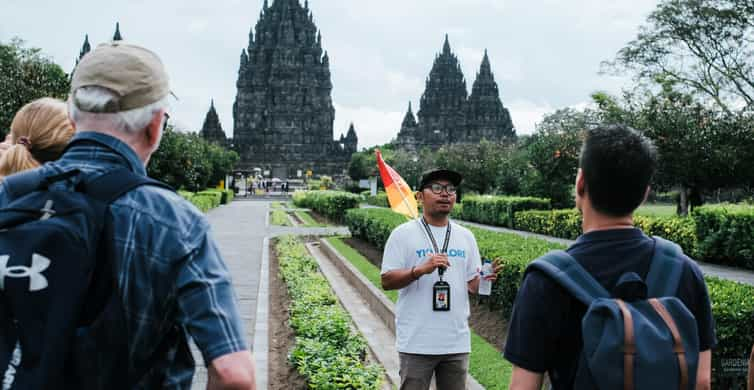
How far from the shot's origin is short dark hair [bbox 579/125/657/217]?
209cm

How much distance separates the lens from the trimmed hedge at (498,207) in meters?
29.4

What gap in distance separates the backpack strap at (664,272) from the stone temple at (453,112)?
9665 cm

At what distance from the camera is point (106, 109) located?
1.91m

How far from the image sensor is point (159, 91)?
1.95 meters

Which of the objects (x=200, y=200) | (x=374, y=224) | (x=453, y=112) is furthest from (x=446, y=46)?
(x=374, y=224)

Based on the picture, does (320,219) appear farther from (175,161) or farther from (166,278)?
(166,278)

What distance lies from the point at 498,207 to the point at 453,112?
234ft

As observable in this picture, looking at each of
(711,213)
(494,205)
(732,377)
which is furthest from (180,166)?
(732,377)

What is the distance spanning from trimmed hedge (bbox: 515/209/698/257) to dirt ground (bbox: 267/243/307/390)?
33.9 feet

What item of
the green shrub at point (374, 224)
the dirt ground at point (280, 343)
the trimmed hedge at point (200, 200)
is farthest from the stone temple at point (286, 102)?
the dirt ground at point (280, 343)

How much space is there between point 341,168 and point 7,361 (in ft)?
315

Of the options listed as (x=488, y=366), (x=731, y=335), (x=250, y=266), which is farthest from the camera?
(x=250, y=266)

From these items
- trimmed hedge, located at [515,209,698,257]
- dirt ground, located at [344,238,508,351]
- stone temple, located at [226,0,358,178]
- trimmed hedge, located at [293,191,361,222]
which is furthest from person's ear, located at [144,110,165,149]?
stone temple, located at [226,0,358,178]

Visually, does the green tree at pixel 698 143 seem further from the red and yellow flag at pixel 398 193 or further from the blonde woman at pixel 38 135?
the blonde woman at pixel 38 135
